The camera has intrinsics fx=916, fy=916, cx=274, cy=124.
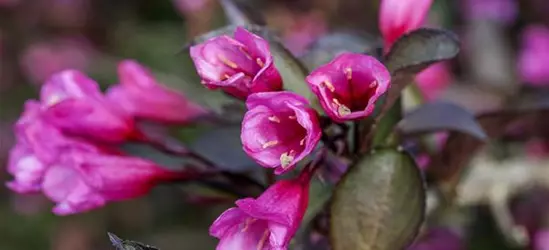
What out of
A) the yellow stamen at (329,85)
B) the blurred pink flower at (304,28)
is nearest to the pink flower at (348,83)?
the yellow stamen at (329,85)

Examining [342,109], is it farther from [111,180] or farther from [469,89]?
[469,89]

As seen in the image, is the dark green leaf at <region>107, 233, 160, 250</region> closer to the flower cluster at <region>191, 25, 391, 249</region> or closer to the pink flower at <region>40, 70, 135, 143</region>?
the flower cluster at <region>191, 25, 391, 249</region>

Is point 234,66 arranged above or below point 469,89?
above

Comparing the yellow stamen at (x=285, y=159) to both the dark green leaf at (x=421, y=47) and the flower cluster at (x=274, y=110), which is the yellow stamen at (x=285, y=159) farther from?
the dark green leaf at (x=421, y=47)

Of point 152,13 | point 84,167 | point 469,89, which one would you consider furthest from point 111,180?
point 152,13

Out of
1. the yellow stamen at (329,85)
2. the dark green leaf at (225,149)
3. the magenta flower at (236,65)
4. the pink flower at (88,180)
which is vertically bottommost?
the dark green leaf at (225,149)

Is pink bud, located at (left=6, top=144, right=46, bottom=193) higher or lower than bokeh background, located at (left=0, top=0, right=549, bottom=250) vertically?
higher

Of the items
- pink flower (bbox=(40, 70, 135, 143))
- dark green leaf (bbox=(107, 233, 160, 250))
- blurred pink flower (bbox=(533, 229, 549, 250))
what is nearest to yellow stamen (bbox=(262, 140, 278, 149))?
dark green leaf (bbox=(107, 233, 160, 250))
